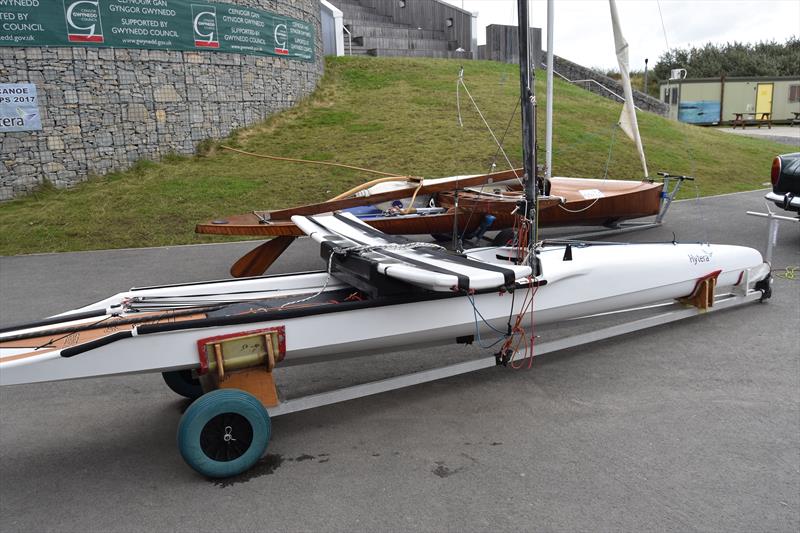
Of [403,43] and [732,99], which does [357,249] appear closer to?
[403,43]

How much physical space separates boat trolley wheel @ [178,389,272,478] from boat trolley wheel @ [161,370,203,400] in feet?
2.75

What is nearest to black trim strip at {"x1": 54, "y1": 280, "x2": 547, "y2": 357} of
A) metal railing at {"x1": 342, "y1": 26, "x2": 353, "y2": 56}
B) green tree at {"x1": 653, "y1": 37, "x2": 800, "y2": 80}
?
metal railing at {"x1": 342, "y1": 26, "x2": 353, "y2": 56}

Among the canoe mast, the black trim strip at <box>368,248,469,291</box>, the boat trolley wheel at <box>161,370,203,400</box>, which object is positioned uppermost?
the canoe mast

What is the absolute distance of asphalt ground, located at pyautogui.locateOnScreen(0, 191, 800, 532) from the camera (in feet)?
9.80

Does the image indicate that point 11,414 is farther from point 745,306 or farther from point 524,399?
point 745,306

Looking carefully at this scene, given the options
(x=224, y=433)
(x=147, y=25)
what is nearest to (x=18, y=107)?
(x=147, y=25)

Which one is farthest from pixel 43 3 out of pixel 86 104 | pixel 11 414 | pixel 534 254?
pixel 534 254

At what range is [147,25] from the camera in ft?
42.2

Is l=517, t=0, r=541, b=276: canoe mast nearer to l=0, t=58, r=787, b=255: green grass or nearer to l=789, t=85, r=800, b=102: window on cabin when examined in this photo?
l=0, t=58, r=787, b=255: green grass

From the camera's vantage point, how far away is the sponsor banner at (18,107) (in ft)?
38.2

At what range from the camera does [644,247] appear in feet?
17.0

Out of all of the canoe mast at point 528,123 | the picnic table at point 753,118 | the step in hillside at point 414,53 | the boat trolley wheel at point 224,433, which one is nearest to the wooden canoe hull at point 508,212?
the canoe mast at point 528,123

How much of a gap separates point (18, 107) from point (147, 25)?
2.93 m

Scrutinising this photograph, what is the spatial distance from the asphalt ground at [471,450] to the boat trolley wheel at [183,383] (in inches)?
4.9
